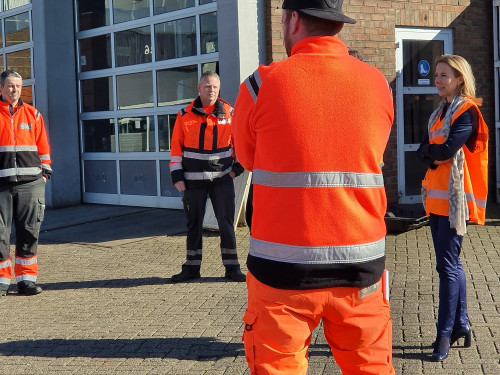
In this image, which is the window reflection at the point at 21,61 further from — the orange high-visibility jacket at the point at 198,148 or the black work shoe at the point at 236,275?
the black work shoe at the point at 236,275

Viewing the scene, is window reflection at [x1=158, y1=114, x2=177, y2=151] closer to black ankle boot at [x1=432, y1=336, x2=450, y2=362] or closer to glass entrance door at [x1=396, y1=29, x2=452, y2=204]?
glass entrance door at [x1=396, y1=29, x2=452, y2=204]

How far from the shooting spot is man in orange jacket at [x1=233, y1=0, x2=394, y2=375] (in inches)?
104

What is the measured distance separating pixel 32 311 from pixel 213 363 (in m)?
2.24

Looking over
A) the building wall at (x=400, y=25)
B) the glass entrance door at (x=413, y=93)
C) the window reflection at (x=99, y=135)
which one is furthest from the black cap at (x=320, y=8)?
the window reflection at (x=99, y=135)

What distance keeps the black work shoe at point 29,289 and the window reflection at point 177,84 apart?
4.97 m

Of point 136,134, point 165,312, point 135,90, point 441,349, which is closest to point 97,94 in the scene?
point 135,90

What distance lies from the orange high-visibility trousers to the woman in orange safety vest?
2.24 m

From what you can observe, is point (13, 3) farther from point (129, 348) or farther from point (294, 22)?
point (294, 22)

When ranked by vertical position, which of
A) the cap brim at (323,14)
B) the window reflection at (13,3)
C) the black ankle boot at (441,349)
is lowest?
the black ankle boot at (441,349)

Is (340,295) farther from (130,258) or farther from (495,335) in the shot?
(130,258)

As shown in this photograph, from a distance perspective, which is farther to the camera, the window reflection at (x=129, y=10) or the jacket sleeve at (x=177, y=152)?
the window reflection at (x=129, y=10)

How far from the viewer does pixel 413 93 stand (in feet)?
37.9

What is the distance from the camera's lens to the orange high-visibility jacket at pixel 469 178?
4910mm

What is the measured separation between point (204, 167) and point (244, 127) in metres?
4.48
